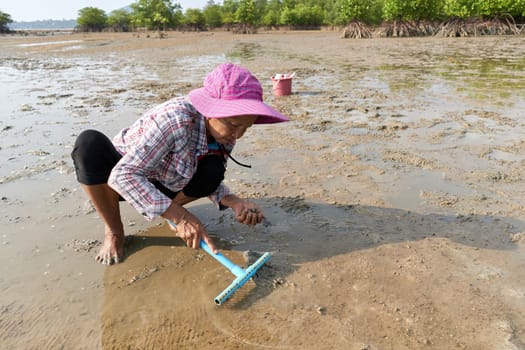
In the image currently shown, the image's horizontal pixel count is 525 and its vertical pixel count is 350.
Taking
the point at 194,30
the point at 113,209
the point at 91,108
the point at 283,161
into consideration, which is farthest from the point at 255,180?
the point at 194,30

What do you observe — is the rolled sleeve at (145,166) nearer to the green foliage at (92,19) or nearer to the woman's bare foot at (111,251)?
the woman's bare foot at (111,251)

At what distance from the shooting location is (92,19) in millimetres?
58938

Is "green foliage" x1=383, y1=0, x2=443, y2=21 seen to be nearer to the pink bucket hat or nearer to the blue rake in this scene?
the pink bucket hat

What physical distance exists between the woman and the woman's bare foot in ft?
0.11

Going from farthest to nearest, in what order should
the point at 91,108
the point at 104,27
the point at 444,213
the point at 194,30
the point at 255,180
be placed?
the point at 104,27
the point at 194,30
the point at 91,108
the point at 255,180
the point at 444,213

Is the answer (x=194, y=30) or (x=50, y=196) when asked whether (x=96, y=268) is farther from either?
(x=194, y=30)

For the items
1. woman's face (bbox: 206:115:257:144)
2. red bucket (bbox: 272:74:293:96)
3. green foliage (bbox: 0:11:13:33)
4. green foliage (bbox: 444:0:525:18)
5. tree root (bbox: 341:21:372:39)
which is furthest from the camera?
green foliage (bbox: 0:11:13:33)

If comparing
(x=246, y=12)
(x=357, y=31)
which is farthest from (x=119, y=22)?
(x=357, y=31)

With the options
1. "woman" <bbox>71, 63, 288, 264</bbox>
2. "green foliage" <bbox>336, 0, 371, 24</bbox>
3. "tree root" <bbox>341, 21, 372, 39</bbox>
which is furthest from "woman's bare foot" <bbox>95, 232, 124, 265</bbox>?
"green foliage" <bbox>336, 0, 371, 24</bbox>

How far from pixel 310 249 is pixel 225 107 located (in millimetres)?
1084

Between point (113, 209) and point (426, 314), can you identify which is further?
point (113, 209)

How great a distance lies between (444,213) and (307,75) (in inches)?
271

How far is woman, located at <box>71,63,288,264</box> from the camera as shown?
171 centimetres

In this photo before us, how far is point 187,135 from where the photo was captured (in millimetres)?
1836
